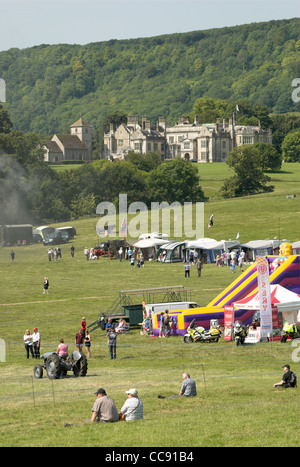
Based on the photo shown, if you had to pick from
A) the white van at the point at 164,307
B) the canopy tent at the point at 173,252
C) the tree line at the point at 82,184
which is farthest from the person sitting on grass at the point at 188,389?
the tree line at the point at 82,184

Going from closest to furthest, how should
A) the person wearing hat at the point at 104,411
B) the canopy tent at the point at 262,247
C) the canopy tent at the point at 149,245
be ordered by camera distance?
the person wearing hat at the point at 104,411 → the canopy tent at the point at 262,247 → the canopy tent at the point at 149,245

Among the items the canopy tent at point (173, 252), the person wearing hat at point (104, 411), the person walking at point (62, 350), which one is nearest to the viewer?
the person wearing hat at point (104, 411)

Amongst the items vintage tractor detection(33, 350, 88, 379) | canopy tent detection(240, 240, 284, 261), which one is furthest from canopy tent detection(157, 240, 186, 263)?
vintage tractor detection(33, 350, 88, 379)

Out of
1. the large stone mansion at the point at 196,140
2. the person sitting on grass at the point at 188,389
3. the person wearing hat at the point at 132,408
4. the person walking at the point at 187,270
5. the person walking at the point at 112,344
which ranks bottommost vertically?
the person walking at the point at 187,270

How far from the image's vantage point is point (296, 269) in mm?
31578

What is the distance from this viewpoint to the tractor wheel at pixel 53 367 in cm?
2209

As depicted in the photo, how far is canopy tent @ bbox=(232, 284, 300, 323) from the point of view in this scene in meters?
29.5

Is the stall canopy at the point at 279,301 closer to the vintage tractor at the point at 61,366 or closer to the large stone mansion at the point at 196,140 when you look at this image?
the vintage tractor at the point at 61,366

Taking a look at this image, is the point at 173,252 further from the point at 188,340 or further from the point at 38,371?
the point at 38,371

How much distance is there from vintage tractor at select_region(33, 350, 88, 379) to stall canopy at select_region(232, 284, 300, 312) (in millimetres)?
9178

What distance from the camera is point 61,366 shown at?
2225 cm

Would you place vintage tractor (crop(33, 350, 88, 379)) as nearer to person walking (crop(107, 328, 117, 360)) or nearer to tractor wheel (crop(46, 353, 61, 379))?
tractor wheel (crop(46, 353, 61, 379))

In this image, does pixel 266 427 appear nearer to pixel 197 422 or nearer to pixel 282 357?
pixel 197 422

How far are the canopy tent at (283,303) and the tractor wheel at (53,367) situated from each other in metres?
9.71
